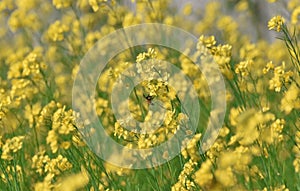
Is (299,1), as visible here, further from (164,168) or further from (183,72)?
(164,168)

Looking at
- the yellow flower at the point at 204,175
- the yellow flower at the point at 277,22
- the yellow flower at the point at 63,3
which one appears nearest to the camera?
the yellow flower at the point at 204,175

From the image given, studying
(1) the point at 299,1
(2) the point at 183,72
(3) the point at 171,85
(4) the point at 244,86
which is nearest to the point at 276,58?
(1) the point at 299,1

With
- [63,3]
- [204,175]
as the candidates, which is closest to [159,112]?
[204,175]

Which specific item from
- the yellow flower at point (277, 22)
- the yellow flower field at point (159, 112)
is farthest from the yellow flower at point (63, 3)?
the yellow flower at point (277, 22)

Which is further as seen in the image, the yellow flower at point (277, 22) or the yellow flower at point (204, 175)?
the yellow flower at point (277, 22)

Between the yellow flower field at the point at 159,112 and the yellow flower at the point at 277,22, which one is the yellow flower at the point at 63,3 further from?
the yellow flower at the point at 277,22

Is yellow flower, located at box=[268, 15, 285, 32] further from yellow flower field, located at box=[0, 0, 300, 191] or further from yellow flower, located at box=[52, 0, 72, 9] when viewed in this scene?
yellow flower, located at box=[52, 0, 72, 9]

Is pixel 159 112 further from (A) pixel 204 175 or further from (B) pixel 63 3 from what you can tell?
(B) pixel 63 3

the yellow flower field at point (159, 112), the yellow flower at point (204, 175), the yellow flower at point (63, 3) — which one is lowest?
the yellow flower at point (204, 175)

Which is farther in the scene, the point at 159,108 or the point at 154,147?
the point at 159,108
